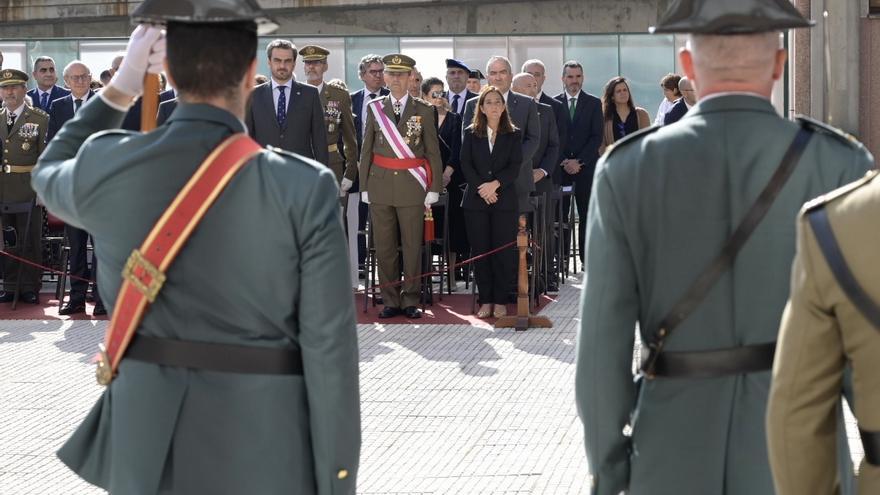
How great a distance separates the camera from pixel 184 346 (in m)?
3.78

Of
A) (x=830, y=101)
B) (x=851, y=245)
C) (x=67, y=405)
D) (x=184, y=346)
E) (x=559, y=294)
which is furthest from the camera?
(x=559, y=294)

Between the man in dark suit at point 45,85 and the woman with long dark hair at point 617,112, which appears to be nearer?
the woman with long dark hair at point 617,112

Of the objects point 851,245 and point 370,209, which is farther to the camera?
point 370,209

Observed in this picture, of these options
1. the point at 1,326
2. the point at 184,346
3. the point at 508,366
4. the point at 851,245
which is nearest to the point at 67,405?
the point at 508,366

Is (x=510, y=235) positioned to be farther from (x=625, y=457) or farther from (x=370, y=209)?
(x=625, y=457)

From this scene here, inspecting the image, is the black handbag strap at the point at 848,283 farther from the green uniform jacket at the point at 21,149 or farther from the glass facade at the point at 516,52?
the glass facade at the point at 516,52

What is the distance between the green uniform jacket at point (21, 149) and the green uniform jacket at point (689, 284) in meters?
11.6

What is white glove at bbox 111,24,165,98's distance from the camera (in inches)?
157

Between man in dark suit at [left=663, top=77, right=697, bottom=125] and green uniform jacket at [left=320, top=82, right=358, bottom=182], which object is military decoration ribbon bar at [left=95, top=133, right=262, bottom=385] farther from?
man in dark suit at [left=663, top=77, right=697, bottom=125]

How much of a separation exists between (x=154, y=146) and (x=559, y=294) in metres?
11.2

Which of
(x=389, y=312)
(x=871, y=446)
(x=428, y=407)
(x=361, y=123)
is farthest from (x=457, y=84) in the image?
(x=871, y=446)

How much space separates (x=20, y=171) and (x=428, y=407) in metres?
6.78

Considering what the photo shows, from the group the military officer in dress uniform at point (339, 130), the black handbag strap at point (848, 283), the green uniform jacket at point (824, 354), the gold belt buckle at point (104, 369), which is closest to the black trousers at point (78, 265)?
the military officer in dress uniform at point (339, 130)

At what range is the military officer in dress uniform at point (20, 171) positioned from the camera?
578 inches
